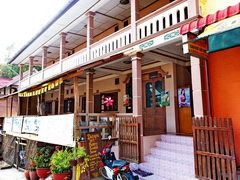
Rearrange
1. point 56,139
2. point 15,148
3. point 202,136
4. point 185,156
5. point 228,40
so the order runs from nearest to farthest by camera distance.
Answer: point 228,40, point 202,136, point 185,156, point 56,139, point 15,148

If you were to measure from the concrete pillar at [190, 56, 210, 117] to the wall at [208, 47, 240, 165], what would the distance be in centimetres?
32

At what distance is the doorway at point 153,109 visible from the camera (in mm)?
7444

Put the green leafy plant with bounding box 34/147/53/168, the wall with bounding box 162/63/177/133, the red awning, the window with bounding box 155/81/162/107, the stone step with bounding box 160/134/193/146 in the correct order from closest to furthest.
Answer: the red awning → the stone step with bounding box 160/134/193/146 → the green leafy plant with bounding box 34/147/53/168 → the wall with bounding box 162/63/177/133 → the window with bounding box 155/81/162/107

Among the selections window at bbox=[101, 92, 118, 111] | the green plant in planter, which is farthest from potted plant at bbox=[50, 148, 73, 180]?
window at bbox=[101, 92, 118, 111]

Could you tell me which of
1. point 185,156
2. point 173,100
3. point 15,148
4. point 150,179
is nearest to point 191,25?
point 185,156

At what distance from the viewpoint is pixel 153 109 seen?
7.96m

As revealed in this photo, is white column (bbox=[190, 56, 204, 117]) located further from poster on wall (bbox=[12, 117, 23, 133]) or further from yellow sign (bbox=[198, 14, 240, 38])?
poster on wall (bbox=[12, 117, 23, 133])

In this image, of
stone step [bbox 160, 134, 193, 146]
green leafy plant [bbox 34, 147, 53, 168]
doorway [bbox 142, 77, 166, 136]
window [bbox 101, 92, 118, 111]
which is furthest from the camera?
window [bbox 101, 92, 118, 111]

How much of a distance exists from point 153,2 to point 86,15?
335 cm

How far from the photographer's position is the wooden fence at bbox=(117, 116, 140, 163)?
Answer: 6145 millimetres

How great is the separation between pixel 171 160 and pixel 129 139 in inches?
59.0

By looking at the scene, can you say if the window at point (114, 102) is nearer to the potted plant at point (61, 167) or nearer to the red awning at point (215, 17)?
the potted plant at point (61, 167)

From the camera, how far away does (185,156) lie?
5574 mm

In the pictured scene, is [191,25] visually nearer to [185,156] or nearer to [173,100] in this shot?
[185,156]
